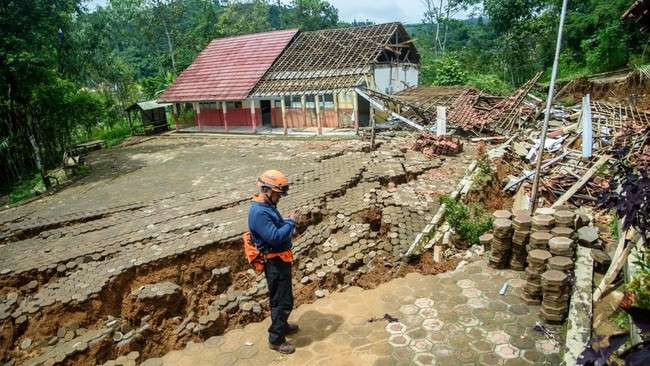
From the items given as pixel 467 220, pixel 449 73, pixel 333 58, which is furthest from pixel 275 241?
pixel 449 73

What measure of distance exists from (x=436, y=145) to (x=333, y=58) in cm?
941

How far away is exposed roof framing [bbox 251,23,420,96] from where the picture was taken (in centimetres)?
1888

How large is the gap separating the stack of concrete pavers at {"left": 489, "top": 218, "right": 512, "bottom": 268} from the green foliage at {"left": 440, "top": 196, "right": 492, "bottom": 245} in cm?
123

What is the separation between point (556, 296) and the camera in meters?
4.52

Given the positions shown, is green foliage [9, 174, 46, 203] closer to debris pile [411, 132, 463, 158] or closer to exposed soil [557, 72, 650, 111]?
debris pile [411, 132, 463, 158]

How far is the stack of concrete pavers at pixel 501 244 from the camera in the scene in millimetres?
5707

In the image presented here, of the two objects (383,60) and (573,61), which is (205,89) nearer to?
(383,60)

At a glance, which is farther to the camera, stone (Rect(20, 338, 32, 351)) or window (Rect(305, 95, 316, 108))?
window (Rect(305, 95, 316, 108))

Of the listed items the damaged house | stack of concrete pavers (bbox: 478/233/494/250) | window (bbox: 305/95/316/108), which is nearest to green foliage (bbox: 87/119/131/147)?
the damaged house

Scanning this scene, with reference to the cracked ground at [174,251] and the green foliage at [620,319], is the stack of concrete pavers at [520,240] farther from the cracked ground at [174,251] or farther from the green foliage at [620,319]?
the cracked ground at [174,251]

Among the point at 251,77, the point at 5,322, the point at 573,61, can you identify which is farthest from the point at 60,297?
the point at 573,61

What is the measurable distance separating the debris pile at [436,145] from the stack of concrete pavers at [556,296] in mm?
8663

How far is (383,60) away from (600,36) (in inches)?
482

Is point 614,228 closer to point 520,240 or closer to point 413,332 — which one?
point 520,240
